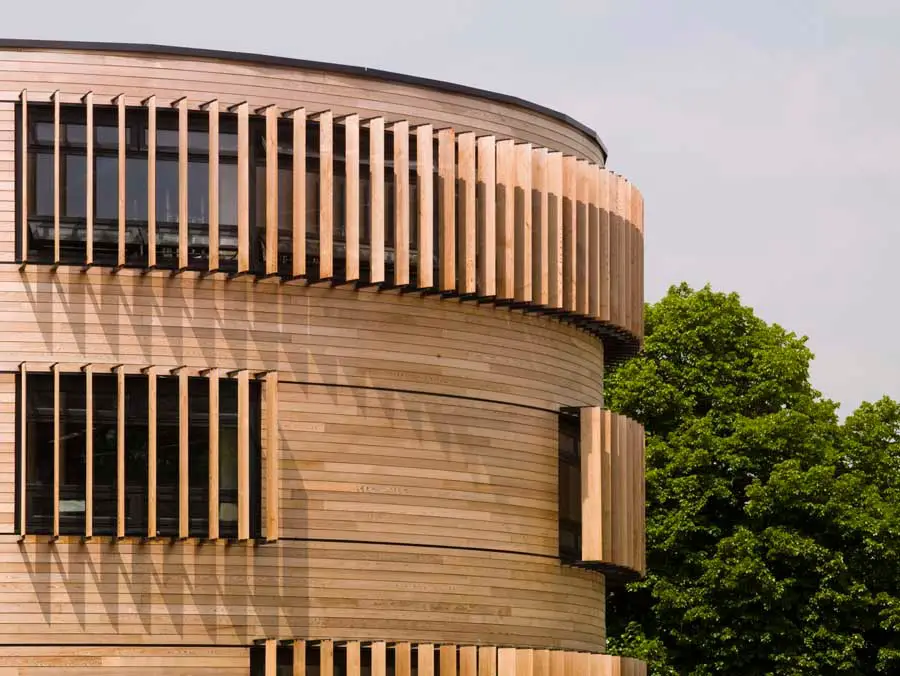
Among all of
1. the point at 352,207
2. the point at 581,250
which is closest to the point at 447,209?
the point at 352,207

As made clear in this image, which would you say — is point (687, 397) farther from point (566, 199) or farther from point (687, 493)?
point (566, 199)

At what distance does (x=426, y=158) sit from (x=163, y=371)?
16.7 feet

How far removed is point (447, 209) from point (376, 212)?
4.20ft

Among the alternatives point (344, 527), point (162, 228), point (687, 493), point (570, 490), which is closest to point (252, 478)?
point (344, 527)

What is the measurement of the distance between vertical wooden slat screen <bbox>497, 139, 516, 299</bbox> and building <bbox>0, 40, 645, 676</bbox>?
0.05m

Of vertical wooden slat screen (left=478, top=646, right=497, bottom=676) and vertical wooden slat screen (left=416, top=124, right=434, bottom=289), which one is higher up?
vertical wooden slat screen (left=416, top=124, right=434, bottom=289)

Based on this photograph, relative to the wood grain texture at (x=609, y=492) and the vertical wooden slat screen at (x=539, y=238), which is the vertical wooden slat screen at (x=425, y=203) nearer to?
the vertical wooden slat screen at (x=539, y=238)

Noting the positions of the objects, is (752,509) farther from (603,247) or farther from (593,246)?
(593,246)

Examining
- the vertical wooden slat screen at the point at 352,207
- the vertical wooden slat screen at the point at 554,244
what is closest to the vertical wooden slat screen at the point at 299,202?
the vertical wooden slat screen at the point at 352,207

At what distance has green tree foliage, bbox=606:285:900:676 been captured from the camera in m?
50.2

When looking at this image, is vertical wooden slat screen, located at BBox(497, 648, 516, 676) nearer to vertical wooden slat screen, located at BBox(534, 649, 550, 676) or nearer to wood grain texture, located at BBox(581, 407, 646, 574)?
vertical wooden slat screen, located at BBox(534, 649, 550, 676)

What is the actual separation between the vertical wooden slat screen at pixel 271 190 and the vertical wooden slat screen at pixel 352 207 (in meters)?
1.05

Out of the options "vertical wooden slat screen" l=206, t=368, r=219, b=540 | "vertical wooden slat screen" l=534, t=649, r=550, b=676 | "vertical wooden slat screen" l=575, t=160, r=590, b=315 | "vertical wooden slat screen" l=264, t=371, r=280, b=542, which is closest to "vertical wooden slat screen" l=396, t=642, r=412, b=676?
"vertical wooden slat screen" l=534, t=649, r=550, b=676

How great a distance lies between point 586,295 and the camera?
3391 cm
